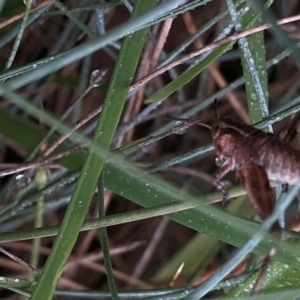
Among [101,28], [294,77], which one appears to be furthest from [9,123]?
[294,77]

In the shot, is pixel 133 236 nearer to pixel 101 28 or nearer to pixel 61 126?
pixel 101 28

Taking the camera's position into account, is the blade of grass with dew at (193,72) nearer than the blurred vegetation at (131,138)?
Answer: No

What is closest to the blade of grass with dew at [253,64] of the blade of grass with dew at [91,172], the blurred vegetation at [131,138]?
the blurred vegetation at [131,138]

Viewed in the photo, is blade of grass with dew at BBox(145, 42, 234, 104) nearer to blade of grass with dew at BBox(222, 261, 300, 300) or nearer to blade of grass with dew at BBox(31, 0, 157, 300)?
blade of grass with dew at BBox(31, 0, 157, 300)

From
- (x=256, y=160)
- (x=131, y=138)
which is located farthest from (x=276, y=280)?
(x=131, y=138)

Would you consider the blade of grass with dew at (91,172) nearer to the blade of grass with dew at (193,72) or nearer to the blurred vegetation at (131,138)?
the blurred vegetation at (131,138)

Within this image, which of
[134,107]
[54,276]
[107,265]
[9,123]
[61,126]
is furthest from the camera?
[134,107]
